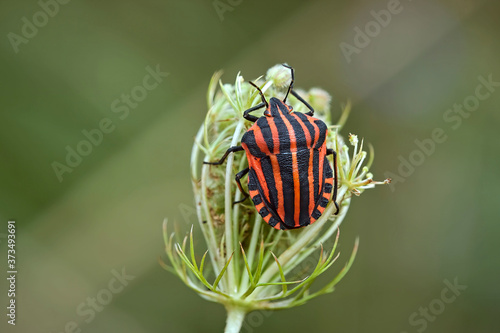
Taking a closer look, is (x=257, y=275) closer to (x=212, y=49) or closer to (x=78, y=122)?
(x=78, y=122)

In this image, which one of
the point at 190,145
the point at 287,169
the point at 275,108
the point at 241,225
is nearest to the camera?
the point at 287,169

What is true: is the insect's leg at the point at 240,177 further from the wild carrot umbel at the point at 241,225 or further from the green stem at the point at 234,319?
the green stem at the point at 234,319

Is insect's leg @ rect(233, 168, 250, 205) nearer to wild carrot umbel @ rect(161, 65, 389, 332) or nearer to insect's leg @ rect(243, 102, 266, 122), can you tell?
wild carrot umbel @ rect(161, 65, 389, 332)

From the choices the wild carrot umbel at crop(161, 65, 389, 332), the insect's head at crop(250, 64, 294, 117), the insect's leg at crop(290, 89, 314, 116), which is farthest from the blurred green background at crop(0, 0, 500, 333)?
the insect's head at crop(250, 64, 294, 117)

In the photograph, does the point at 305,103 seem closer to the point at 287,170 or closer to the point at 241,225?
the point at 287,170

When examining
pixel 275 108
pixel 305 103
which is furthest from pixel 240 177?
pixel 305 103
